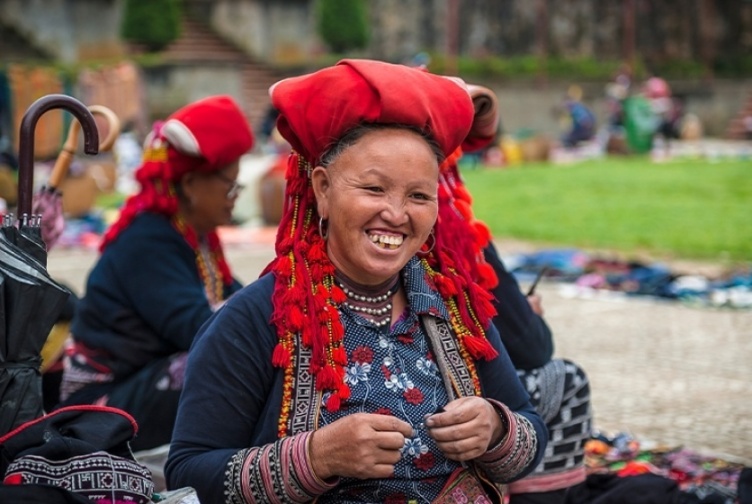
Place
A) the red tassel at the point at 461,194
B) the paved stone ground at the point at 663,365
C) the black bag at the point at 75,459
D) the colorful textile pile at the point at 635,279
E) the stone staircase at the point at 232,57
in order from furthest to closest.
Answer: the stone staircase at the point at 232,57, the colorful textile pile at the point at 635,279, the paved stone ground at the point at 663,365, the red tassel at the point at 461,194, the black bag at the point at 75,459

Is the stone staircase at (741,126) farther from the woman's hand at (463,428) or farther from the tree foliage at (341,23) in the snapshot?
the woman's hand at (463,428)

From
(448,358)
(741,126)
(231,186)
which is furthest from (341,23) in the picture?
(448,358)

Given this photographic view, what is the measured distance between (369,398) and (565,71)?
3296 centimetres

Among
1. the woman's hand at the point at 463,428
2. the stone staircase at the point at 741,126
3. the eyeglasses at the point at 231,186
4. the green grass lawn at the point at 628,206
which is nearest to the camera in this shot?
the woman's hand at the point at 463,428

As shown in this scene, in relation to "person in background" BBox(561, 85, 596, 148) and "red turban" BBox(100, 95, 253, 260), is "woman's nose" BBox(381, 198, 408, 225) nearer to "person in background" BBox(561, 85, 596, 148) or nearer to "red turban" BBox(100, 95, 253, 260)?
"red turban" BBox(100, 95, 253, 260)

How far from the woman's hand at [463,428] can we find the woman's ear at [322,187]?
52 centimetres

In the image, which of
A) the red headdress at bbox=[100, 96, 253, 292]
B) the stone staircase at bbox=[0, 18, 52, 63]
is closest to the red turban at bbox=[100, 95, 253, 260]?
the red headdress at bbox=[100, 96, 253, 292]

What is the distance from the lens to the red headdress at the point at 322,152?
267 centimetres

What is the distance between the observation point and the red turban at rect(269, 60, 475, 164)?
2664 millimetres

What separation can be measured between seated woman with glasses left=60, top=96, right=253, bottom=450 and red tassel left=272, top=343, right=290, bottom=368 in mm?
1447

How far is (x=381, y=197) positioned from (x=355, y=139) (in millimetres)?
137

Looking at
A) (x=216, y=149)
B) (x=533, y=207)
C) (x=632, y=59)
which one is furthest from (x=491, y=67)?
(x=216, y=149)

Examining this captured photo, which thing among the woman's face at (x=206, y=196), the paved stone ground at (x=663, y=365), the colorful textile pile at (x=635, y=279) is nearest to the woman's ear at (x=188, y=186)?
the woman's face at (x=206, y=196)

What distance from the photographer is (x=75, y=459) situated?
2467 millimetres
